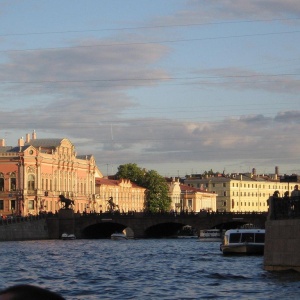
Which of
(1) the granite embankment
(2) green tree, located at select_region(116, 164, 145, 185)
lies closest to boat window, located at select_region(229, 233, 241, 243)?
(1) the granite embankment

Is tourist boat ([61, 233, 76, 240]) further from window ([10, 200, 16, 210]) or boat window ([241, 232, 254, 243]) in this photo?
boat window ([241, 232, 254, 243])

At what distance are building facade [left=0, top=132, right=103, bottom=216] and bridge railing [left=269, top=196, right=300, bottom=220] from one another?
80.8 m

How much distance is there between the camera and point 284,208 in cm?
2783

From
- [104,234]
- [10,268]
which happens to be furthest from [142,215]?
[10,268]

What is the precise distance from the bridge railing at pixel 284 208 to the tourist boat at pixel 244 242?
18.5m

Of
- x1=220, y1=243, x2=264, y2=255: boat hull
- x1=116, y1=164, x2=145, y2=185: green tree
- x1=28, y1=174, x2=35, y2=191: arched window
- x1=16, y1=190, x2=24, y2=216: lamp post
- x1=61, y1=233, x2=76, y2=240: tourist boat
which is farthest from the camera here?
x1=116, y1=164, x2=145, y2=185: green tree

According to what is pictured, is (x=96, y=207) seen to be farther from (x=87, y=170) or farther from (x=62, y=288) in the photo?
(x=62, y=288)

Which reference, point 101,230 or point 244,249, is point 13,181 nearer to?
point 101,230

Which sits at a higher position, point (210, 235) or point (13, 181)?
point (13, 181)

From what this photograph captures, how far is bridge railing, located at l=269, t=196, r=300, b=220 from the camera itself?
2650cm

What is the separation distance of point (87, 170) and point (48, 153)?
12842 mm

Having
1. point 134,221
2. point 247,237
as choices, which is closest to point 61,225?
point 134,221

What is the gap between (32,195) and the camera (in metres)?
110

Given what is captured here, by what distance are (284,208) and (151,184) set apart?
133 m
